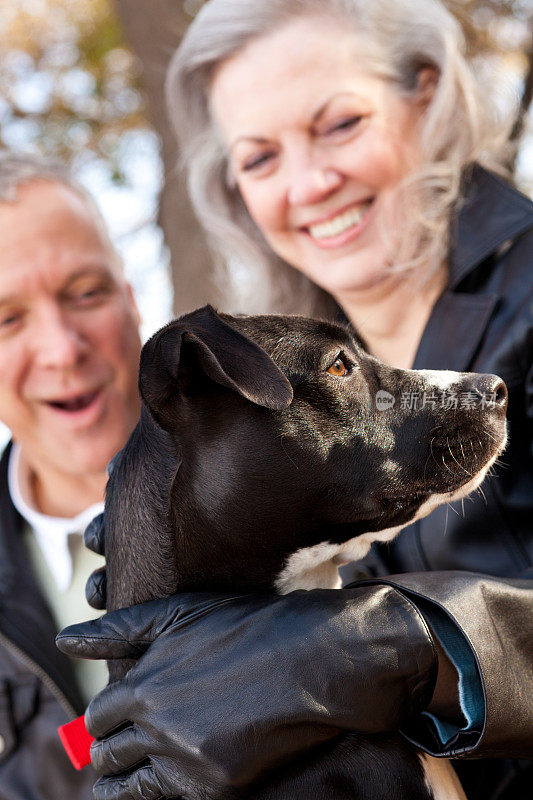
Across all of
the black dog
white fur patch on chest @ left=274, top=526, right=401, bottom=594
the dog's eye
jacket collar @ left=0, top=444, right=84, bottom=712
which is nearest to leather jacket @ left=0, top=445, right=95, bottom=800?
jacket collar @ left=0, top=444, right=84, bottom=712

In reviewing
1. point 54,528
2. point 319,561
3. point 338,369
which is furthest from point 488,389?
point 54,528

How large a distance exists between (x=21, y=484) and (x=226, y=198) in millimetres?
1496

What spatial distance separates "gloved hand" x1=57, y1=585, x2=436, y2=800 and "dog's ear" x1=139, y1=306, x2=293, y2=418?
47cm

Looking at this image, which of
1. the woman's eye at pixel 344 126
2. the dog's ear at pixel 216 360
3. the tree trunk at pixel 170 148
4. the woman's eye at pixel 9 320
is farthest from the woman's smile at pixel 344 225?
the tree trunk at pixel 170 148

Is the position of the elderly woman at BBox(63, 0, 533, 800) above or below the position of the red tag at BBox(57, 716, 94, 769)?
above

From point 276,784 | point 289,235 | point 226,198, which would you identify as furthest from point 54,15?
point 276,784

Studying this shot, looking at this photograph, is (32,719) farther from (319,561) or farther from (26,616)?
(319,561)

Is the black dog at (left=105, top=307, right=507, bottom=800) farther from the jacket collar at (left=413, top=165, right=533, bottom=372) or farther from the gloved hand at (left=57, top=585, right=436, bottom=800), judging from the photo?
the jacket collar at (left=413, top=165, right=533, bottom=372)

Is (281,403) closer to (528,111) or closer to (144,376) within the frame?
(144,376)

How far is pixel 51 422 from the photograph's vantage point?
289 centimetres

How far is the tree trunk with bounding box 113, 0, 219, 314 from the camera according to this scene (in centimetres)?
479

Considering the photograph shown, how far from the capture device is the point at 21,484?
312 cm

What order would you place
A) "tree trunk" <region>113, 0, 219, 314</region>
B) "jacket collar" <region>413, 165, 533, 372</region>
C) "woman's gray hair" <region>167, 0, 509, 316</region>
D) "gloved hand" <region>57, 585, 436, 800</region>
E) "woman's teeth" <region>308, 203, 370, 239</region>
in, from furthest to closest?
"tree trunk" <region>113, 0, 219, 314</region>, "woman's teeth" <region>308, 203, 370, 239</region>, "woman's gray hair" <region>167, 0, 509, 316</region>, "jacket collar" <region>413, 165, 533, 372</region>, "gloved hand" <region>57, 585, 436, 800</region>

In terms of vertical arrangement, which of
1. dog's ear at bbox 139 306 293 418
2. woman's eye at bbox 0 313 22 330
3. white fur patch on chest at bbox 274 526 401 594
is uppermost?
dog's ear at bbox 139 306 293 418
